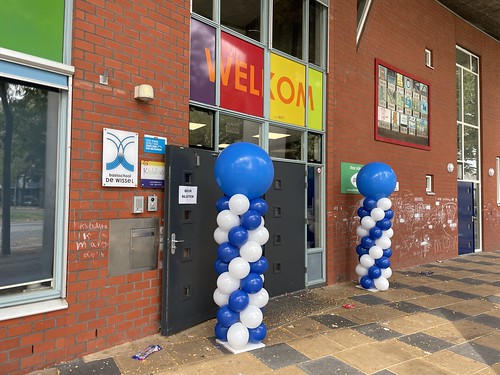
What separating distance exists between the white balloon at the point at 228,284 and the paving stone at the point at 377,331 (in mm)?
1724

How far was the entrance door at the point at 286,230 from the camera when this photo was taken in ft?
17.8

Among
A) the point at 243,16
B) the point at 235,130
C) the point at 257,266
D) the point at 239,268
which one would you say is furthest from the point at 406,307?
the point at 243,16

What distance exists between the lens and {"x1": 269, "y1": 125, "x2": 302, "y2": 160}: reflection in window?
569 centimetres

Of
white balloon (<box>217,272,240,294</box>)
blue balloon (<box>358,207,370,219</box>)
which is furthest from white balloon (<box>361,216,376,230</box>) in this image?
white balloon (<box>217,272,240,294</box>)

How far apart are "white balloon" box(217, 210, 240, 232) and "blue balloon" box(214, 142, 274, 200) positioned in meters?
0.21

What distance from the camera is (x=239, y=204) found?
12.0ft

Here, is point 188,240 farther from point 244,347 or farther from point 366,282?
point 366,282

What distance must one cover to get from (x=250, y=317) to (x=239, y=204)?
3.83ft

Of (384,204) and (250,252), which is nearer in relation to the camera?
(250,252)

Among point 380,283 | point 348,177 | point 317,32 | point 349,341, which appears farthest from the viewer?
point 348,177

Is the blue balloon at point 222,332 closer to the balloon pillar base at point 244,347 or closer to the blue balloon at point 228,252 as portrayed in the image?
the balloon pillar base at point 244,347

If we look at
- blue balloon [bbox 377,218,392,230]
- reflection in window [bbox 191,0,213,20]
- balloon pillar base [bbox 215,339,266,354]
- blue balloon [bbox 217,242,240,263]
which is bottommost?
balloon pillar base [bbox 215,339,266,354]

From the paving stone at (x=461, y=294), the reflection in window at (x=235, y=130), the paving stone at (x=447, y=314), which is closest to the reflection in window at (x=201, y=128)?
the reflection in window at (x=235, y=130)

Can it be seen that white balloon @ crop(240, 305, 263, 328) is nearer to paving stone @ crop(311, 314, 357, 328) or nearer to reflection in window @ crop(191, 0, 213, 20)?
paving stone @ crop(311, 314, 357, 328)
